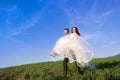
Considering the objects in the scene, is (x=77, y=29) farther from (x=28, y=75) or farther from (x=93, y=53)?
(x=28, y=75)

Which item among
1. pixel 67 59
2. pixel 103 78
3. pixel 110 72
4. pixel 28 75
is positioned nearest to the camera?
pixel 103 78

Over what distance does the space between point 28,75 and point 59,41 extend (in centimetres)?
460

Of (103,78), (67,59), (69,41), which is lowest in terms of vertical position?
(103,78)

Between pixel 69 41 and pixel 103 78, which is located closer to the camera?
pixel 103 78

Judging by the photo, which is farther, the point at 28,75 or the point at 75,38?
the point at 28,75

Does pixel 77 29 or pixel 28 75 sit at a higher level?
pixel 77 29

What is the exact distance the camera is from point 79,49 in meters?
16.7

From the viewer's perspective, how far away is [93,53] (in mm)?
17125

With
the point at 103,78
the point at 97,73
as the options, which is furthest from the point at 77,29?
the point at 103,78

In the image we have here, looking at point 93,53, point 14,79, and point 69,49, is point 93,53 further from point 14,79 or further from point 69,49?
point 14,79

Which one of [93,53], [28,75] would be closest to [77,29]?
[93,53]

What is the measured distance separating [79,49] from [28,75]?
5.27 meters

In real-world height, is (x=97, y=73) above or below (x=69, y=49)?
below

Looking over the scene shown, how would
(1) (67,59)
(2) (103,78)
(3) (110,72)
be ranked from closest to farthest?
1. (2) (103,78)
2. (3) (110,72)
3. (1) (67,59)
